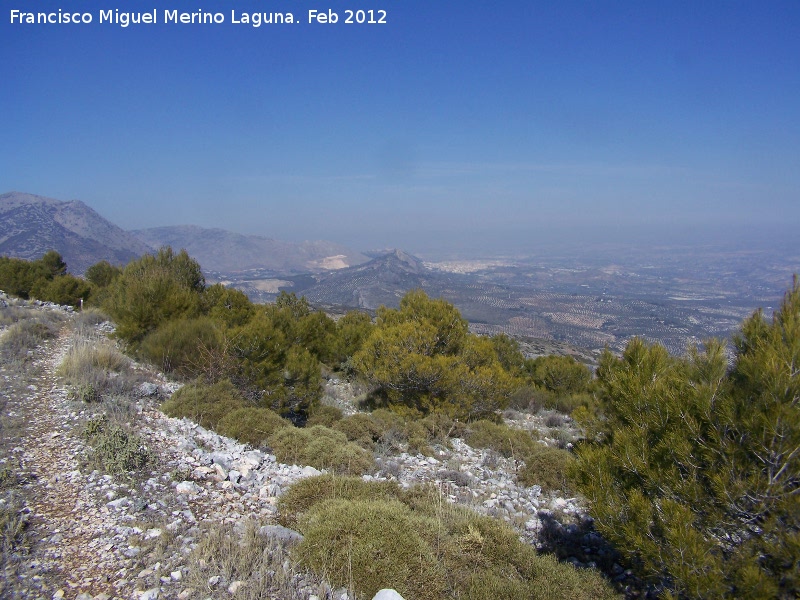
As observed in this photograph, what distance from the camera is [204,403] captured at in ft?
29.4

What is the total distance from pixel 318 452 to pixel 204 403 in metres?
2.91

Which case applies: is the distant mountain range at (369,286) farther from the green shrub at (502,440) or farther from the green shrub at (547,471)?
the green shrub at (547,471)

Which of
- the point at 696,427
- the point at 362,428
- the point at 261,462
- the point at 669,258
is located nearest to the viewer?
the point at 696,427

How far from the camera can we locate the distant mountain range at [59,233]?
103 meters

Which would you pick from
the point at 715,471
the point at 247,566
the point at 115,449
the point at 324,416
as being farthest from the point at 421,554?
the point at 324,416

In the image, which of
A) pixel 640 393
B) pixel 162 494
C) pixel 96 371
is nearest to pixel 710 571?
pixel 640 393

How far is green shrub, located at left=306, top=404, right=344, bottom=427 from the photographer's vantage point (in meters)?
10.2

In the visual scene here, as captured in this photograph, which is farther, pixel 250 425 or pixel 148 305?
pixel 148 305

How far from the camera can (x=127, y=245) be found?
520 ft

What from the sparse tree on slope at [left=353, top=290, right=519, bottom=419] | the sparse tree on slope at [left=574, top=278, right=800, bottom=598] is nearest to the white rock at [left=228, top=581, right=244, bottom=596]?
the sparse tree on slope at [left=574, top=278, right=800, bottom=598]

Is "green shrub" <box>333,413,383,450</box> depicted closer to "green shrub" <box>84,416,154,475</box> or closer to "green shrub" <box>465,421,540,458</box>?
"green shrub" <box>465,421,540,458</box>

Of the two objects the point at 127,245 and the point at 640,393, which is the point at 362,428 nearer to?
the point at 640,393

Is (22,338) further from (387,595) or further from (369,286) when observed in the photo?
(369,286)

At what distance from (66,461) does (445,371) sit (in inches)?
335
